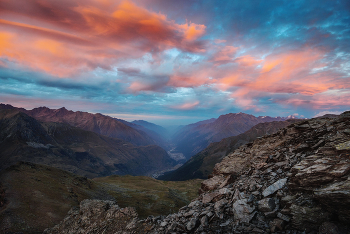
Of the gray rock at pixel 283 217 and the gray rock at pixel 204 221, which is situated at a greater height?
the gray rock at pixel 283 217

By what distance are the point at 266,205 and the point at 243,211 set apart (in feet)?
6.85

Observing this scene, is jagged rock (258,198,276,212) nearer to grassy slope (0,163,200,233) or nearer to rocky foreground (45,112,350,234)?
rocky foreground (45,112,350,234)

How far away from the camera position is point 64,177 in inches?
2940

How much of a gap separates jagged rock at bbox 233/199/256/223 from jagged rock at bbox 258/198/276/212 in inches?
28.3

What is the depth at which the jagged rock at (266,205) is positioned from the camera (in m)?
12.0

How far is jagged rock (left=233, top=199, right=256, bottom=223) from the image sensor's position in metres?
12.4

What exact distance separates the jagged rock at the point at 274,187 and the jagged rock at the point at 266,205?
0.81m

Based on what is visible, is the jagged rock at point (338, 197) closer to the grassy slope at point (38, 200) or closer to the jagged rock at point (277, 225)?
the jagged rock at point (277, 225)

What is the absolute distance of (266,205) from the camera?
1225 cm

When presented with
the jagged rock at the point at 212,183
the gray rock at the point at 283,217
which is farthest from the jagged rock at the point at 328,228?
the jagged rock at the point at 212,183

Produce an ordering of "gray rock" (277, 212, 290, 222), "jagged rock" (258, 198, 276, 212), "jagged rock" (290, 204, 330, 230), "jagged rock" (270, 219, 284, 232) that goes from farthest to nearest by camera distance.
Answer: "jagged rock" (258, 198, 276, 212)
"gray rock" (277, 212, 290, 222)
"jagged rock" (270, 219, 284, 232)
"jagged rock" (290, 204, 330, 230)

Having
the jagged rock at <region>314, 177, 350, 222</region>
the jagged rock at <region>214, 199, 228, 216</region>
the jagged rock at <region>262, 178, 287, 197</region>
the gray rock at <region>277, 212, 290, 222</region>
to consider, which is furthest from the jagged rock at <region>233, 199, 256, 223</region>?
the jagged rock at <region>314, 177, 350, 222</region>

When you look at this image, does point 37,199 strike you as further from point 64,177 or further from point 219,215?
point 219,215

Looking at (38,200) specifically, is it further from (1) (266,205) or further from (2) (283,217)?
(2) (283,217)
